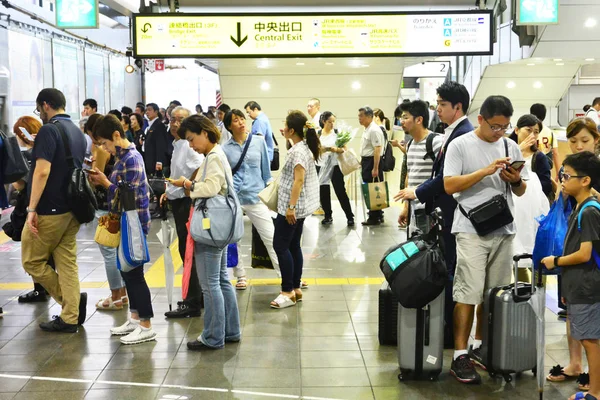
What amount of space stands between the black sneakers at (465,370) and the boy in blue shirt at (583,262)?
65cm

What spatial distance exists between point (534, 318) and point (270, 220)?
3062 millimetres

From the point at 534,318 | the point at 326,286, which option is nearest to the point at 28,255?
the point at 326,286

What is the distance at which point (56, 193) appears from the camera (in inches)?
229

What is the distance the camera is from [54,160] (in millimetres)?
5824

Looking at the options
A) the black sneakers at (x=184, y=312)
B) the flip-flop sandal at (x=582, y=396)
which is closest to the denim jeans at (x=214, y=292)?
the black sneakers at (x=184, y=312)

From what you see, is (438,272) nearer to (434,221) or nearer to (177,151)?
(434,221)

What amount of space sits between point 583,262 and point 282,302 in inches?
118

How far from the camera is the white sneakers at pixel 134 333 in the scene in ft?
18.4

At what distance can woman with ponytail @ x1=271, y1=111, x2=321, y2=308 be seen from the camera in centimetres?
627

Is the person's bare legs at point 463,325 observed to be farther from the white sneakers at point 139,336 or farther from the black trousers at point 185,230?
the black trousers at point 185,230

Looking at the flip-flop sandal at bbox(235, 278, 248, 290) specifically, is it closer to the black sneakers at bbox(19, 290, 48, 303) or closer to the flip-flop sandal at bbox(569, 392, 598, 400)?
the black sneakers at bbox(19, 290, 48, 303)

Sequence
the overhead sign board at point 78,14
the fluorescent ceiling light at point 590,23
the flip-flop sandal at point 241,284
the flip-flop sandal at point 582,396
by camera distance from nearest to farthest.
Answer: the flip-flop sandal at point 582,396
the flip-flop sandal at point 241,284
the overhead sign board at point 78,14
the fluorescent ceiling light at point 590,23

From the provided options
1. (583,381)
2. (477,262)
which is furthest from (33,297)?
(583,381)

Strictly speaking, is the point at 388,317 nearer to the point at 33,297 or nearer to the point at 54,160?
the point at 54,160
